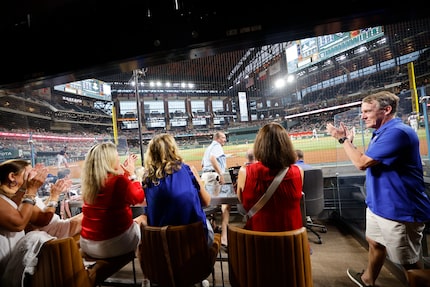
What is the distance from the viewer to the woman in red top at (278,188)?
132 cm

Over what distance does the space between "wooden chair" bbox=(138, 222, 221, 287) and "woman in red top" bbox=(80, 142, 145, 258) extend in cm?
32

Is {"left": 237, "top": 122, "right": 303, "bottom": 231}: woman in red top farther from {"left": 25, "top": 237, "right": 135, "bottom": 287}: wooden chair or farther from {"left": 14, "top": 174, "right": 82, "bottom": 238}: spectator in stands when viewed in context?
{"left": 14, "top": 174, "right": 82, "bottom": 238}: spectator in stands

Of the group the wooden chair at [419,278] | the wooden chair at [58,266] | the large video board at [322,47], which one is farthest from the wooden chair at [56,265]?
the large video board at [322,47]

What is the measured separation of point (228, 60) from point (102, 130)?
286cm

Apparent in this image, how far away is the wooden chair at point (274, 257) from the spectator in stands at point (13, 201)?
4.48ft

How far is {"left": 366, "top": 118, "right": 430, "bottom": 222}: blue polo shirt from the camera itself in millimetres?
1484

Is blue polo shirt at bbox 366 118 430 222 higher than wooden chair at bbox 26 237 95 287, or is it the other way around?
blue polo shirt at bbox 366 118 430 222

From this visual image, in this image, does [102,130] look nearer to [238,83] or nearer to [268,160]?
[238,83]

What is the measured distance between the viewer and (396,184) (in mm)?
1524

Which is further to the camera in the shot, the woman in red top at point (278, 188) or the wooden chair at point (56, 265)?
the woman in red top at point (278, 188)

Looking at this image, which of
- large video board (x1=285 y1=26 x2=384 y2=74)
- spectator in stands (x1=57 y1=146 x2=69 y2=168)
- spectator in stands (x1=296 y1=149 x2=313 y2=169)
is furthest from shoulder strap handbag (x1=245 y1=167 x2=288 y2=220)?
spectator in stands (x1=57 y1=146 x2=69 y2=168)

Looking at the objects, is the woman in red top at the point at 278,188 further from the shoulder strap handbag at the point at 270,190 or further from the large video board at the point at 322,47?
the large video board at the point at 322,47

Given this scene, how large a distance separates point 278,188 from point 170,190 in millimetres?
724

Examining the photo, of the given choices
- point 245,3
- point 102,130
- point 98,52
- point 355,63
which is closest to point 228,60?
point 245,3
